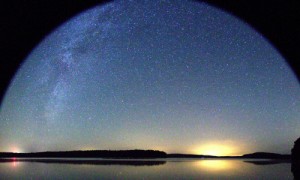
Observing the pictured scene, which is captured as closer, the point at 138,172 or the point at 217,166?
the point at 138,172

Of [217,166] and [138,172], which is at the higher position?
[217,166]

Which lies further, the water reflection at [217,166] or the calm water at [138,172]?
the water reflection at [217,166]

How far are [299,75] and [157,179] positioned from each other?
53.3 ft

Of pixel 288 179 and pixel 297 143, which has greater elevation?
pixel 297 143

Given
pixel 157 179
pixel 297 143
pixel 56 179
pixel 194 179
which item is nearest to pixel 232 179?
pixel 194 179

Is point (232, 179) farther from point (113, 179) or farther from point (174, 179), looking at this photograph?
point (113, 179)

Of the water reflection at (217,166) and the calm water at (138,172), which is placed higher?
the water reflection at (217,166)

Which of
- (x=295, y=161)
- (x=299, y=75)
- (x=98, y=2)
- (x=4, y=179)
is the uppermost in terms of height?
(x=98, y=2)

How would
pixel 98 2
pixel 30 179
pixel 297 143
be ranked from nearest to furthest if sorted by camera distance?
pixel 98 2, pixel 30 179, pixel 297 143

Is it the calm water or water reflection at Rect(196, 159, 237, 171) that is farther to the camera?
water reflection at Rect(196, 159, 237, 171)

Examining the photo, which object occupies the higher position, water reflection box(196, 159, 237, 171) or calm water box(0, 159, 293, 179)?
water reflection box(196, 159, 237, 171)

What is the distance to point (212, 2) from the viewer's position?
22797 mm

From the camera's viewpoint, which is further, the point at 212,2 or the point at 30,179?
the point at 30,179

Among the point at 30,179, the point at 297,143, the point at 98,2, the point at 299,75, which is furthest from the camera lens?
the point at 297,143
